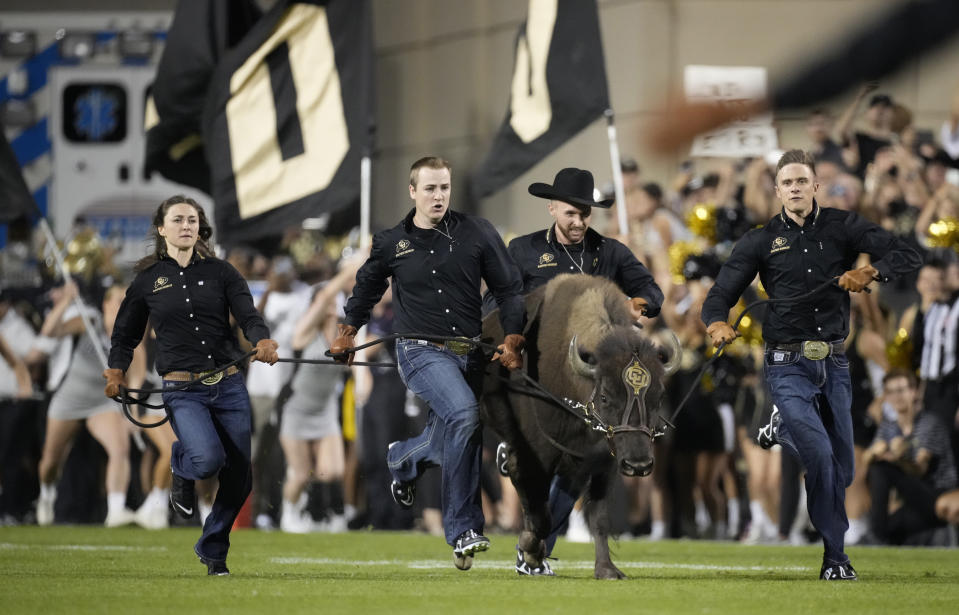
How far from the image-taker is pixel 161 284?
38.4ft

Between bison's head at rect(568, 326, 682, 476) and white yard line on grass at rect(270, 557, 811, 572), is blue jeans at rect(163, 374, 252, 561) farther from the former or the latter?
bison's head at rect(568, 326, 682, 476)

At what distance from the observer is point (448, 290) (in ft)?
38.2

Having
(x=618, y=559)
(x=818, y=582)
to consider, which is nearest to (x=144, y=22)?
(x=618, y=559)

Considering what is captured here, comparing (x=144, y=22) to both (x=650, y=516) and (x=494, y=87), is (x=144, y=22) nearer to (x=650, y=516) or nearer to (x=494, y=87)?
(x=494, y=87)

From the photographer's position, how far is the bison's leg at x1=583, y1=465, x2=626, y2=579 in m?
11.4

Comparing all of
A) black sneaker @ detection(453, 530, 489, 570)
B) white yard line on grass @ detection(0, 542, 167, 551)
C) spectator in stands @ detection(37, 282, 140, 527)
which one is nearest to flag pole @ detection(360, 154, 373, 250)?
spectator in stands @ detection(37, 282, 140, 527)

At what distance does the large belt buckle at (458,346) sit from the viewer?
1164cm

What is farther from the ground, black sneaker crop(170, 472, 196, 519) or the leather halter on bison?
the leather halter on bison

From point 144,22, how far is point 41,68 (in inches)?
48.7

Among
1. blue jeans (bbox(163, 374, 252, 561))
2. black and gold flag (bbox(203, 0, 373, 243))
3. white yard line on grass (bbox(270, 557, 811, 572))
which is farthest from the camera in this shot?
black and gold flag (bbox(203, 0, 373, 243))

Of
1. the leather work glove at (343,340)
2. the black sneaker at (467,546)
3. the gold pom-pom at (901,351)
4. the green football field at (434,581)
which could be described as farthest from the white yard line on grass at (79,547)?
the gold pom-pom at (901,351)

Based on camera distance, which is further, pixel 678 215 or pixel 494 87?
pixel 494 87

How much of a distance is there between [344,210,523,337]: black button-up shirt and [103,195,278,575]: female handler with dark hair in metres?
0.89

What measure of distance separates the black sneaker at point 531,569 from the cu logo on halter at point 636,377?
146 cm
